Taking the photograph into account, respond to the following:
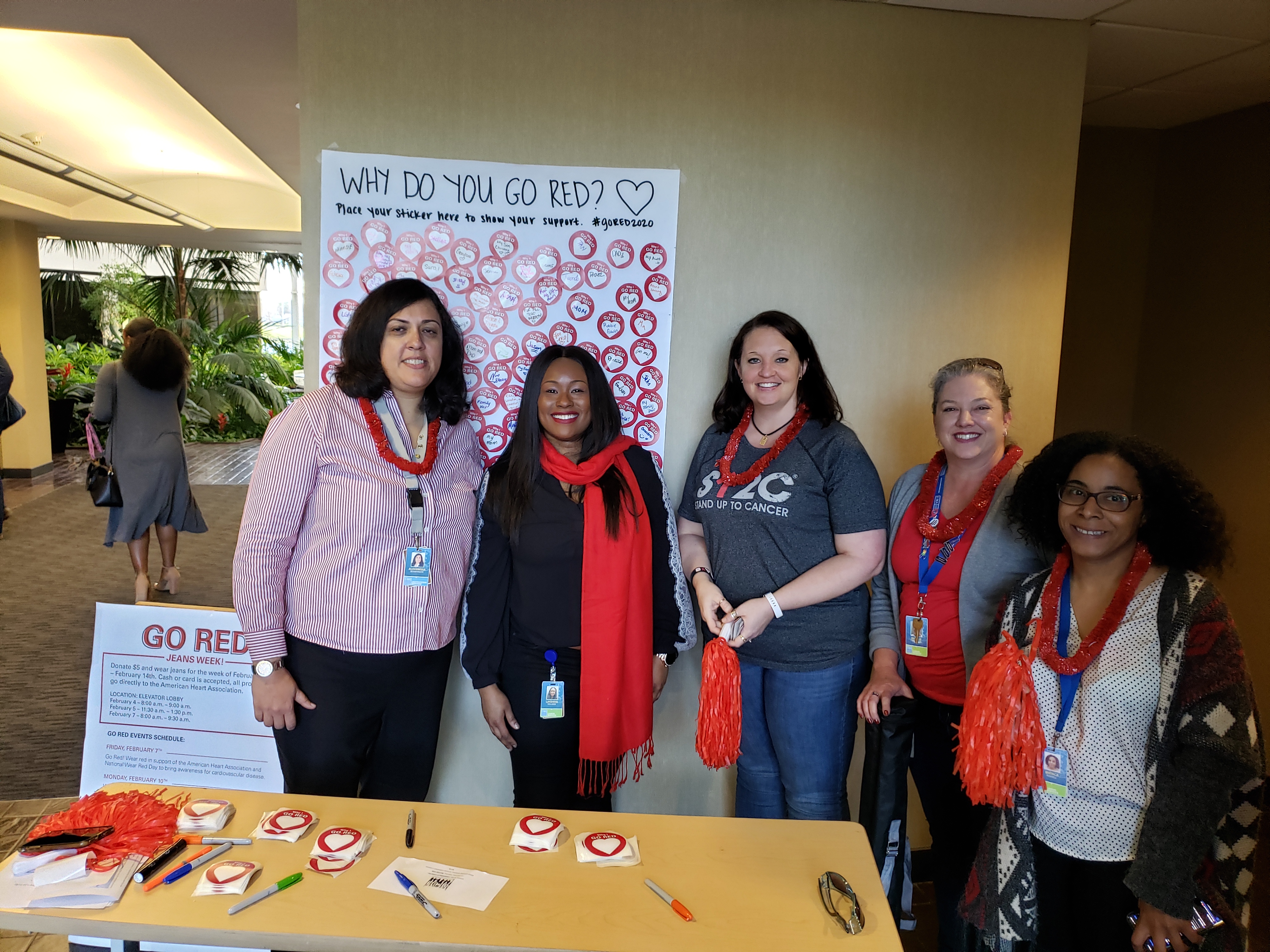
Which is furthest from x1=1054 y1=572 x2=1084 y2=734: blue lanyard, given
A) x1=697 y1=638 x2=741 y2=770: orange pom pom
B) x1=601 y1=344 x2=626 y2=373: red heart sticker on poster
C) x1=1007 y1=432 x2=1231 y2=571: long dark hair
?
x1=601 y1=344 x2=626 y2=373: red heart sticker on poster

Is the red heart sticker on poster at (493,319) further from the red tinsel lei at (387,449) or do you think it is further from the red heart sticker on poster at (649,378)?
the red tinsel lei at (387,449)

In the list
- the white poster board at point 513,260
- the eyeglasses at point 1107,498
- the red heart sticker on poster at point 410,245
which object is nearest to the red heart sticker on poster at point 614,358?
the white poster board at point 513,260

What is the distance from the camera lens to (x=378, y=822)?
1.54 m

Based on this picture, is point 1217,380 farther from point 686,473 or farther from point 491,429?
point 491,429

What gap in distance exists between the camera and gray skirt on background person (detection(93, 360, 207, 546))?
15.4 ft

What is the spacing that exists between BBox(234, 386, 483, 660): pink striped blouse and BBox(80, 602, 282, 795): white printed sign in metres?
0.57

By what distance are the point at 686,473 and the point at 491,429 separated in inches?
25.5

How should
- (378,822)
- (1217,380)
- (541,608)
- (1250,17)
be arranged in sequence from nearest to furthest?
(378,822), (541,608), (1250,17), (1217,380)

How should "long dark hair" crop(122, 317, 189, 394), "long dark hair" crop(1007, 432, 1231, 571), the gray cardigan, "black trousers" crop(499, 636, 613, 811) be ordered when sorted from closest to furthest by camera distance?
"long dark hair" crop(1007, 432, 1231, 571), the gray cardigan, "black trousers" crop(499, 636, 613, 811), "long dark hair" crop(122, 317, 189, 394)

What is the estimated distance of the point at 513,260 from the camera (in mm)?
2506

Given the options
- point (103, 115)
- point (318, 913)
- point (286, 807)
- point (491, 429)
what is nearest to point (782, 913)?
point (318, 913)

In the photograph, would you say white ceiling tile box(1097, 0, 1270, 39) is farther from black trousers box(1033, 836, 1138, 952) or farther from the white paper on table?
the white paper on table

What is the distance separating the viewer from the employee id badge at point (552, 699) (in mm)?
2084

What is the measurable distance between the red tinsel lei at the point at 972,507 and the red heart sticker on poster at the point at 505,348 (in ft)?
4.27
